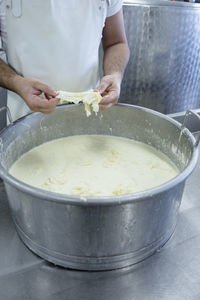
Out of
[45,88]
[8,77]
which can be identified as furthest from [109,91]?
[8,77]

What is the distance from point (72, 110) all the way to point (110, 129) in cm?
23

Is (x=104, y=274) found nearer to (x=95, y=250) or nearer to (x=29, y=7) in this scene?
(x=95, y=250)

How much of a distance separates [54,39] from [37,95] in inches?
12.2

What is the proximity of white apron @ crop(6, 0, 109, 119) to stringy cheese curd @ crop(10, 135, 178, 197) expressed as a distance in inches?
10.2

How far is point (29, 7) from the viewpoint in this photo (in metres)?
1.14

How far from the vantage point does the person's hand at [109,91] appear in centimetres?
112

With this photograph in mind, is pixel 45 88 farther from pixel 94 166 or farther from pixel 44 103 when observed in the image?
pixel 94 166

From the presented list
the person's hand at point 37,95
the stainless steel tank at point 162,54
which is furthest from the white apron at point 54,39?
the stainless steel tank at point 162,54

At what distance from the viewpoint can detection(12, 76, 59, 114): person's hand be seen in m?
1.01

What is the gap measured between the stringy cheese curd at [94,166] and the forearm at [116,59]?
12.8 inches

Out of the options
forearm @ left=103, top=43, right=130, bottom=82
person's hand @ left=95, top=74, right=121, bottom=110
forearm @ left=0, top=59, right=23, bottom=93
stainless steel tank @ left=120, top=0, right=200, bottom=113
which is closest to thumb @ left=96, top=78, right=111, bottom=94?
person's hand @ left=95, top=74, right=121, bottom=110

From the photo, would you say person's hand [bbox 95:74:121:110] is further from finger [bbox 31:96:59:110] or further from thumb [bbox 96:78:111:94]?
finger [bbox 31:96:59:110]

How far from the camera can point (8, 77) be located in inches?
45.1

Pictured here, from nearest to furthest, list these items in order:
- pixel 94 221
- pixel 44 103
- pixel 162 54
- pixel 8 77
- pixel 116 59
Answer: pixel 94 221
pixel 44 103
pixel 8 77
pixel 116 59
pixel 162 54
